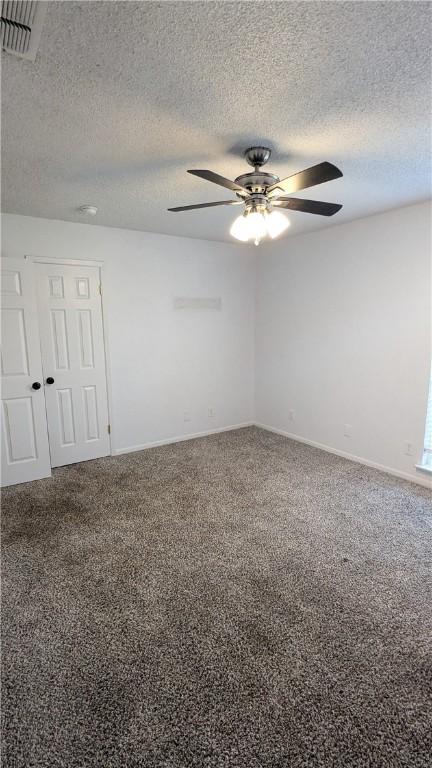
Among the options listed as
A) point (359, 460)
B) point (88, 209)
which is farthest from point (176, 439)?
point (88, 209)

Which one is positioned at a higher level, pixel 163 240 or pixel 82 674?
pixel 163 240

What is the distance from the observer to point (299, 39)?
4.14ft

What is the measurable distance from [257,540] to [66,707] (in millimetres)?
1463

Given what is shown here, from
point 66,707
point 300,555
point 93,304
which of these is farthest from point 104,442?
point 66,707

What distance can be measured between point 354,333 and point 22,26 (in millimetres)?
3477

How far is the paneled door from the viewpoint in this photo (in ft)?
11.9

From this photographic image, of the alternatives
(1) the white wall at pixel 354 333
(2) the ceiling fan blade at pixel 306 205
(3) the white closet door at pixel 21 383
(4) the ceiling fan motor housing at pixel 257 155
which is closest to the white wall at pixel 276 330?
(1) the white wall at pixel 354 333

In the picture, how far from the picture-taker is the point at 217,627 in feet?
6.13

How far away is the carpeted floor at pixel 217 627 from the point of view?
1.37 m

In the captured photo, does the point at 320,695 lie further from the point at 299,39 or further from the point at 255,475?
the point at 299,39

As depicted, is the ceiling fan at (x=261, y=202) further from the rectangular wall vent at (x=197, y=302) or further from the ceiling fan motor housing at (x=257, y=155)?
the rectangular wall vent at (x=197, y=302)

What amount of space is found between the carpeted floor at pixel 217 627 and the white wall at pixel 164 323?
134 centimetres

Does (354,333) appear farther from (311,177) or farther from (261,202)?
(311,177)

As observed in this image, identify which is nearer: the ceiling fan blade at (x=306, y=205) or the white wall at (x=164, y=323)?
the ceiling fan blade at (x=306, y=205)
